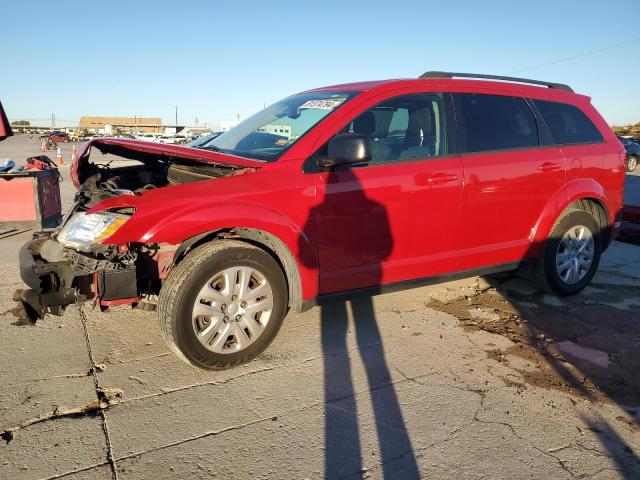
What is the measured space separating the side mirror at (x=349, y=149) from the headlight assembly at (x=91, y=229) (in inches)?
53.6

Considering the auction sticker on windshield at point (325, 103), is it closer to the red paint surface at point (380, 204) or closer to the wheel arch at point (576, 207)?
the red paint surface at point (380, 204)

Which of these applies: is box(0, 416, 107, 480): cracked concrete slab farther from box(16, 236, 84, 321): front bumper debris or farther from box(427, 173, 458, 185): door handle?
box(427, 173, 458, 185): door handle

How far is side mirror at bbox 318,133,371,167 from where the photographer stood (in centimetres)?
323

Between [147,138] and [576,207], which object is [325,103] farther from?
[147,138]

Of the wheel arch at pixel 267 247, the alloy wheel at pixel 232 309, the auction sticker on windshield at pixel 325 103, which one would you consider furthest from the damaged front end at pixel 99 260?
the auction sticker on windshield at pixel 325 103

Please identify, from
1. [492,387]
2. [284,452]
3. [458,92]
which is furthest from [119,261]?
[458,92]

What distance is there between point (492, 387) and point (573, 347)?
101 cm

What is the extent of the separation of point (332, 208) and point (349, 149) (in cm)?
43

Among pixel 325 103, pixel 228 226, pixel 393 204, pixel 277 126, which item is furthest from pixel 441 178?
pixel 228 226

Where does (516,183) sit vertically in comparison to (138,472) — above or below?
above

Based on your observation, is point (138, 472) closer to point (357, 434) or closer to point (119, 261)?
point (357, 434)

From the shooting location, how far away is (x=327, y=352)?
3.52m

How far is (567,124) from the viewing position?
4.62 m

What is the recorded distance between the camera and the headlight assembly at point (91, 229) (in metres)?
2.90
